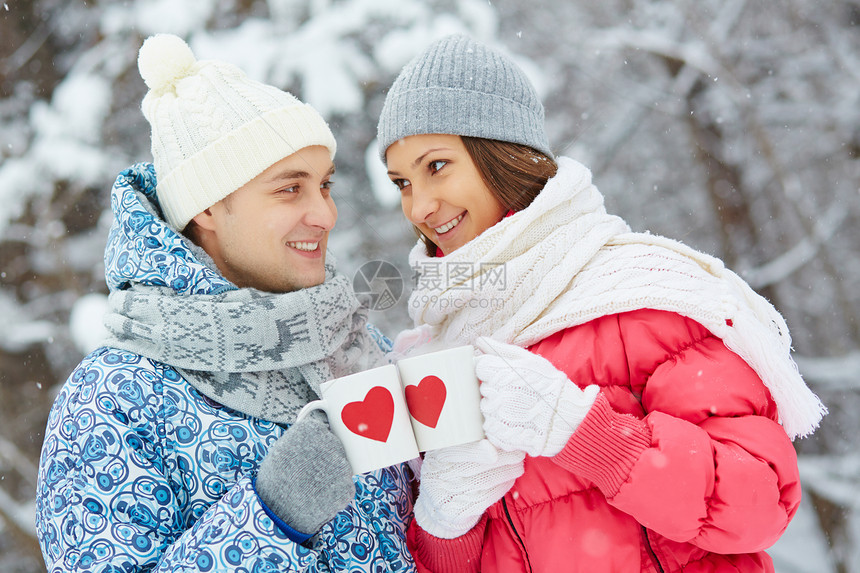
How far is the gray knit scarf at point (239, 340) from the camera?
134 cm

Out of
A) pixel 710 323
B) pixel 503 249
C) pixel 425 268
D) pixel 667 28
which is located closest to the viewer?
pixel 710 323

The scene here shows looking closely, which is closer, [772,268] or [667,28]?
[667,28]

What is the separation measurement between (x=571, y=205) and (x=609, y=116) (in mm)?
1078

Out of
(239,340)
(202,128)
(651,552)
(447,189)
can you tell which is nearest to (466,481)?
(651,552)

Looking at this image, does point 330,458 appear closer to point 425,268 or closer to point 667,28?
point 425,268

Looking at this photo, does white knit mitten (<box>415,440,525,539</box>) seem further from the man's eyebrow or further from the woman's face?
the man's eyebrow

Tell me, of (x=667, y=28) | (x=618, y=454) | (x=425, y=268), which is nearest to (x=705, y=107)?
(x=667, y=28)

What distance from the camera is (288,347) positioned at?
4.61 feet

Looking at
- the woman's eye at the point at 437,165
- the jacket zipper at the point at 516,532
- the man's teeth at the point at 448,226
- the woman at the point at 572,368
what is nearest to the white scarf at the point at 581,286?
the woman at the point at 572,368

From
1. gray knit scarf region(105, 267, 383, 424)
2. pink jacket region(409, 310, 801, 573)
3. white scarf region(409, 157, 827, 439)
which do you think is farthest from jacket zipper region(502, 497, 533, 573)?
gray knit scarf region(105, 267, 383, 424)

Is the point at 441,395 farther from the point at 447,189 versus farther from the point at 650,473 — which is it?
the point at 447,189

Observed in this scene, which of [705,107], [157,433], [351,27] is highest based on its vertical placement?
[351,27]

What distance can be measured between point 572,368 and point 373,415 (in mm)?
450

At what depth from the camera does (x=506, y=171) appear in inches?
61.3
